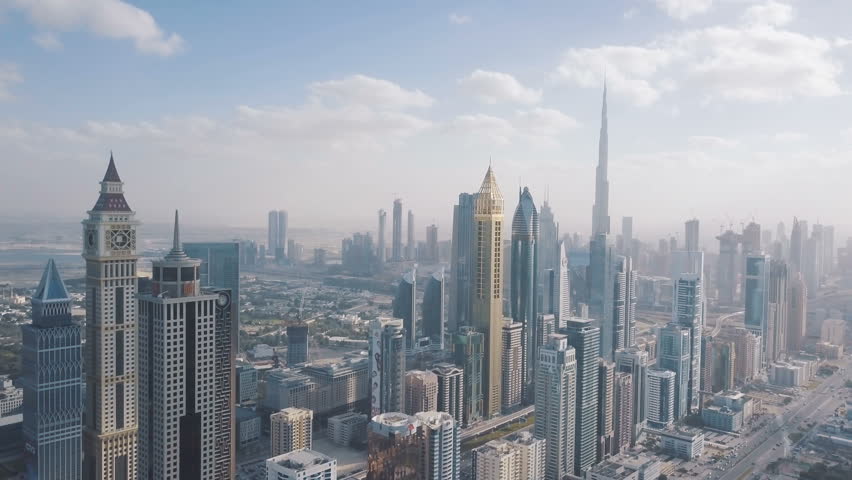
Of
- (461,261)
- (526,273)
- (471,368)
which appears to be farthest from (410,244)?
(471,368)

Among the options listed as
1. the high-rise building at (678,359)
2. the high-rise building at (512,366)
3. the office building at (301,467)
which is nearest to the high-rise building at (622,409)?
the high-rise building at (678,359)

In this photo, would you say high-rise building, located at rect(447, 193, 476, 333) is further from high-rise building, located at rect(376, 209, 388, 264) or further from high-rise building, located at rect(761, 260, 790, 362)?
high-rise building, located at rect(761, 260, 790, 362)

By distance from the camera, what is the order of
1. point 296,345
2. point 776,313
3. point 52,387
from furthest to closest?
point 776,313 < point 296,345 < point 52,387

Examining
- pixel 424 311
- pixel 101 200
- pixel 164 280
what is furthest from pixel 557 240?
pixel 164 280

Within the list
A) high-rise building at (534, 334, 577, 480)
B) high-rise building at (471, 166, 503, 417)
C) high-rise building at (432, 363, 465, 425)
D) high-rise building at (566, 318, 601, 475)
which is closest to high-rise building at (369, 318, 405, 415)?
high-rise building at (432, 363, 465, 425)

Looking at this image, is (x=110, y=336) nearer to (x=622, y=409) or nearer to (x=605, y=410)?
(x=605, y=410)

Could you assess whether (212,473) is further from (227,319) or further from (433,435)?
(433,435)

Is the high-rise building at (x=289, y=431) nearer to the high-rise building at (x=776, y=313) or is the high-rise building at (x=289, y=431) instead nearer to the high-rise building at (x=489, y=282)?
the high-rise building at (x=489, y=282)
